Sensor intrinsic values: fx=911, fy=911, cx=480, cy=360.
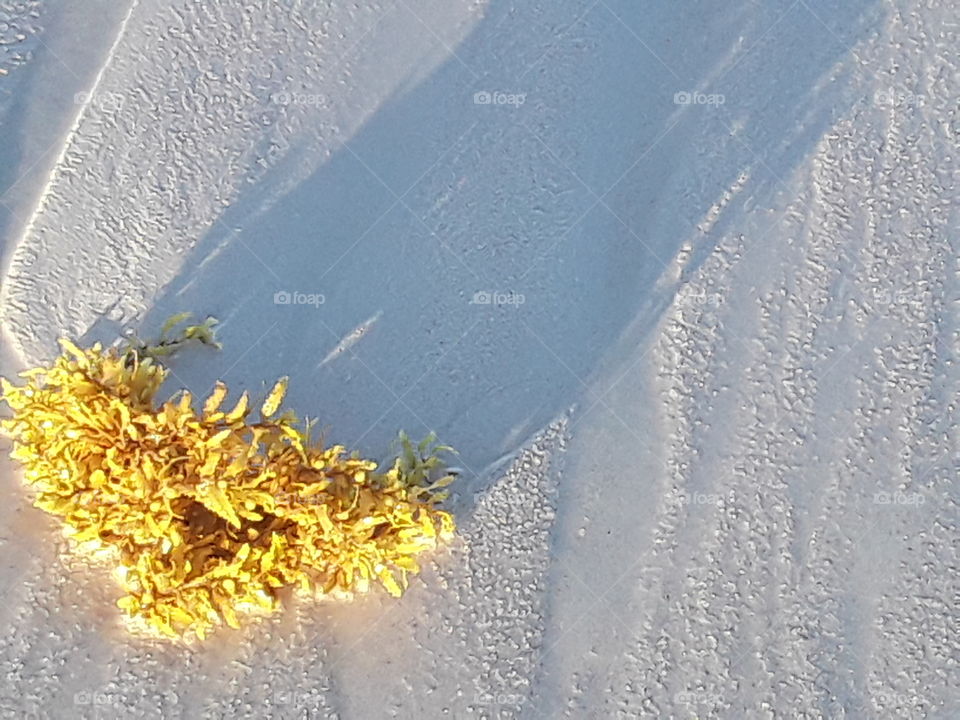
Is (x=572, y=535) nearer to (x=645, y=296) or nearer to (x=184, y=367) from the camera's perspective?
(x=645, y=296)

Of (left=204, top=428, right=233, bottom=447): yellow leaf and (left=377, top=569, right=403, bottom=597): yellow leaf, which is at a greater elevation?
(left=204, top=428, right=233, bottom=447): yellow leaf

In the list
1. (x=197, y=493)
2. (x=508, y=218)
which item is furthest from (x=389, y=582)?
(x=508, y=218)

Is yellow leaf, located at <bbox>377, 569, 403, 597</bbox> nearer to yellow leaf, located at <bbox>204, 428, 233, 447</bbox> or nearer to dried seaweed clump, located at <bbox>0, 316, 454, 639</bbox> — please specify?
dried seaweed clump, located at <bbox>0, 316, 454, 639</bbox>

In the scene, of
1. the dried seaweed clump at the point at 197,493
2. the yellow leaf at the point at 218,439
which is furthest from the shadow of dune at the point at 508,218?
the yellow leaf at the point at 218,439

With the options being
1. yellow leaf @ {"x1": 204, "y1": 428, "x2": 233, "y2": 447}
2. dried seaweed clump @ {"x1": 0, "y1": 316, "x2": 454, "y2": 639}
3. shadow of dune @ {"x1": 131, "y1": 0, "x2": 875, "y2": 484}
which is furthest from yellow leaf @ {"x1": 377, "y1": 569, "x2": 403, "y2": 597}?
yellow leaf @ {"x1": 204, "y1": 428, "x2": 233, "y2": 447}

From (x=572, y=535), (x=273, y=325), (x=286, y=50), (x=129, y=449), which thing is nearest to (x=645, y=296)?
(x=572, y=535)
